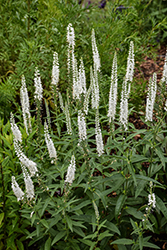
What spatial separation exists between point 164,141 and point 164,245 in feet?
5.01

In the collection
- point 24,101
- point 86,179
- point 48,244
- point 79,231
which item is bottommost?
point 48,244

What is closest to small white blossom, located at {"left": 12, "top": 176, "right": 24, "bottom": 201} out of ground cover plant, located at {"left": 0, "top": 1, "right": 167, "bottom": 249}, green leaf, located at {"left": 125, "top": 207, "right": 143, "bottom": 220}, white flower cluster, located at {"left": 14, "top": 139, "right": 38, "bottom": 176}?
ground cover plant, located at {"left": 0, "top": 1, "right": 167, "bottom": 249}

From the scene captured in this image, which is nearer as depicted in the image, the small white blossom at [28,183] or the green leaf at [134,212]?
the small white blossom at [28,183]

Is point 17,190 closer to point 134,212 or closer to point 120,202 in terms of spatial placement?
point 120,202

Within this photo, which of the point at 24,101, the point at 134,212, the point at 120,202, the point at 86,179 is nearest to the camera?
the point at 120,202

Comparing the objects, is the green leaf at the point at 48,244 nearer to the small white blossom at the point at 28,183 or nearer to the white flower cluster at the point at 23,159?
the small white blossom at the point at 28,183

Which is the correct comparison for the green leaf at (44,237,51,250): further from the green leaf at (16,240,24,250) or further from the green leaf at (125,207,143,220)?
the green leaf at (125,207,143,220)

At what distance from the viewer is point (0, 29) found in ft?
18.2

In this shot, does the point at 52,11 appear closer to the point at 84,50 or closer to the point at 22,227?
→ the point at 84,50

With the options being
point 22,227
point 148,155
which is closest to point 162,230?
point 148,155

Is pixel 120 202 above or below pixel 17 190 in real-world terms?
below

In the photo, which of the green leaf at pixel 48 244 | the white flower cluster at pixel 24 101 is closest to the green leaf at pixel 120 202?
the green leaf at pixel 48 244

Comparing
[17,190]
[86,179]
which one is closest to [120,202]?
[86,179]

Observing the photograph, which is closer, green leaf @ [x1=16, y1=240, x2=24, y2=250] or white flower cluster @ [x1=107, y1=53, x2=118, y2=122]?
white flower cluster @ [x1=107, y1=53, x2=118, y2=122]
